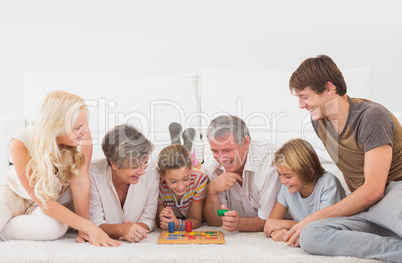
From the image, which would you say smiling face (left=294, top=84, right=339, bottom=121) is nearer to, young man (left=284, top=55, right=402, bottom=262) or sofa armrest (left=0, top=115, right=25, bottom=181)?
young man (left=284, top=55, right=402, bottom=262)

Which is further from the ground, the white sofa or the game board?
the white sofa

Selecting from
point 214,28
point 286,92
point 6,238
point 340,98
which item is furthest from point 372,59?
point 6,238

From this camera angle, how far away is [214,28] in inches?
119

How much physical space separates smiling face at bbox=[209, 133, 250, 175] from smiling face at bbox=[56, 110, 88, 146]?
504mm

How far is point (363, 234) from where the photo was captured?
4.67 ft

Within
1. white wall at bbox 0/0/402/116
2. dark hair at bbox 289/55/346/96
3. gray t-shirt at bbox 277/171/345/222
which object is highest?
white wall at bbox 0/0/402/116

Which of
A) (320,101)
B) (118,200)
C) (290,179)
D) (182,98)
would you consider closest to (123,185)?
(118,200)

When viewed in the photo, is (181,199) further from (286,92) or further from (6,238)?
(286,92)

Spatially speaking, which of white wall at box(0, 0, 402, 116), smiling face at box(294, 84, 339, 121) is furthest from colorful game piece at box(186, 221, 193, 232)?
white wall at box(0, 0, 402, 116)

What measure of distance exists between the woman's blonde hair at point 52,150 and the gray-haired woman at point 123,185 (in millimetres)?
120

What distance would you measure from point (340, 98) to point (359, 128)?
0.13 metres

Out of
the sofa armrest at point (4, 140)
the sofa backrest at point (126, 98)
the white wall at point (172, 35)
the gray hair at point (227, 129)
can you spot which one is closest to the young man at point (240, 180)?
the gray hair at point (227, 129)

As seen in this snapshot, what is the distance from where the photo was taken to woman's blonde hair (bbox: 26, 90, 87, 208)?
5.24ft

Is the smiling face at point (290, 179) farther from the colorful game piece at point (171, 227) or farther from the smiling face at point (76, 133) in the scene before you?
the smiling face at point (76, 133)
